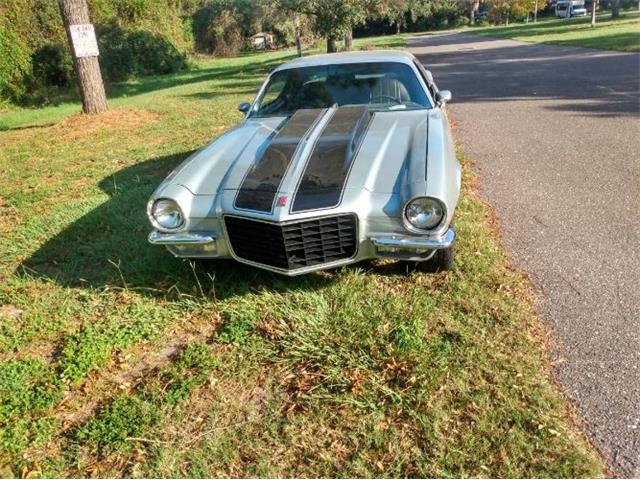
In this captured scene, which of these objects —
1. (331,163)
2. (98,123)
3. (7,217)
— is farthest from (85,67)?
(331,163)

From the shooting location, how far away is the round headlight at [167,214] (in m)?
3.04

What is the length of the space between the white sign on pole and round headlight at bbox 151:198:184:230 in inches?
313

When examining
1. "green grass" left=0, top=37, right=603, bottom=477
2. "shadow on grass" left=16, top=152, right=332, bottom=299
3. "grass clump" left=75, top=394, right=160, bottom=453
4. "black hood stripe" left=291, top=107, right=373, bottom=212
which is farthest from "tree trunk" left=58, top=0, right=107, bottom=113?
"grass clump" left=75, top=394, right=160, bottom=453

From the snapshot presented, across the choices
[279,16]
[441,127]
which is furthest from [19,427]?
[279,16]

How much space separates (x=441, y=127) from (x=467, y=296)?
130 cm

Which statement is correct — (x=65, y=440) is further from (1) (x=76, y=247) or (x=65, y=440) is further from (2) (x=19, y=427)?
(1) (x=76, y=247)

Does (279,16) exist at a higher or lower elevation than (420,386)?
higher

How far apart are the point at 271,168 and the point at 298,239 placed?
59 centimetres

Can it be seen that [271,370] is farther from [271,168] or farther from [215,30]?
[215,30]

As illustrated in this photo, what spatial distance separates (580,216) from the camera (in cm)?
417

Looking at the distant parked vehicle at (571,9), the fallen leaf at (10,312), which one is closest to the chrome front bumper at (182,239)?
the fallen leaf at (10,312)

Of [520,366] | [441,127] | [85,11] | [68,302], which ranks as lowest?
[520,366]

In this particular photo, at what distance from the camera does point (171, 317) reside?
3.13 metres

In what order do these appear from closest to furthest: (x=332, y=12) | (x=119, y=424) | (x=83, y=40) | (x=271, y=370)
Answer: (x=119, y=424) < (x=271, y=370) < (x=83, y=40) < (x=332, y=12)
